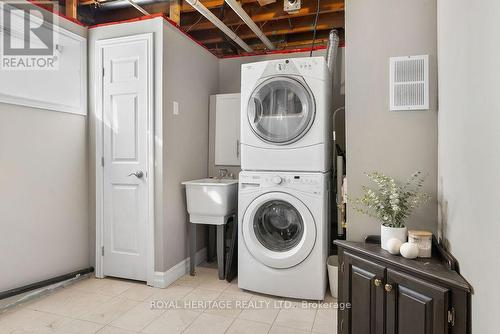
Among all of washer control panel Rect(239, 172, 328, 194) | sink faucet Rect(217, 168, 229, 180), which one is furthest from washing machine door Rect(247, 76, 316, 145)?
sink faucet Rect(217, 168, 229, 180)

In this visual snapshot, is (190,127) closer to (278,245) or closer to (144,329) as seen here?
(278,245)

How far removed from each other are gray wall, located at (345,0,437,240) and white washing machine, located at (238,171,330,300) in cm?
45

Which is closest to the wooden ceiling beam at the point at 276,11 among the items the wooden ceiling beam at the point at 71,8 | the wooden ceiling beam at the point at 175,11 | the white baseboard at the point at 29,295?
the wooden ceiling beam at the point at 175,11

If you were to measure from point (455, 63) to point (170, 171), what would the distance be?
229cm

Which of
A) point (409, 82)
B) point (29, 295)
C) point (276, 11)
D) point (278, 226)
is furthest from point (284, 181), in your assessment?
point (29, 295)

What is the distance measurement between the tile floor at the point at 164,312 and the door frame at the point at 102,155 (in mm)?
280

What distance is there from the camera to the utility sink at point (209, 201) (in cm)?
291

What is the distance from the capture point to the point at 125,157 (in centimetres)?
292

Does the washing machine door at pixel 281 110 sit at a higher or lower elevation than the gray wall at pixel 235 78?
lower

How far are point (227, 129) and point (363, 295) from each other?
2.37 m

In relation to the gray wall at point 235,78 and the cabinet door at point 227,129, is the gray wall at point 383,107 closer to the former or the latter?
the gray wall at point 235,78

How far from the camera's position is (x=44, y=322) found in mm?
2188

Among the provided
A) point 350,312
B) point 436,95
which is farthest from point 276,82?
point 350,312

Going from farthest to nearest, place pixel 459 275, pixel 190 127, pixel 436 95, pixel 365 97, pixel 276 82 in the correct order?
pixel 190 127, pixel 276 82, pixel 365 97, pixel 436 95, pixel 459 275
